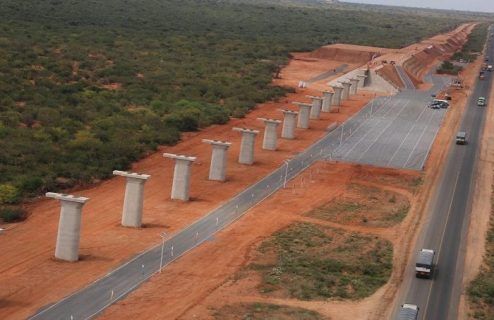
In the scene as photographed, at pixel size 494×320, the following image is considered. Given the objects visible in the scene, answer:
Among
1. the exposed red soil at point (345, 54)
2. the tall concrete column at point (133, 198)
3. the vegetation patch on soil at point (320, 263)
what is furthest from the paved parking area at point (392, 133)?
the exposed red soil at point (345, 54)

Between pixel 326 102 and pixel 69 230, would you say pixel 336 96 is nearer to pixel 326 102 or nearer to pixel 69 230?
pixel 326 102

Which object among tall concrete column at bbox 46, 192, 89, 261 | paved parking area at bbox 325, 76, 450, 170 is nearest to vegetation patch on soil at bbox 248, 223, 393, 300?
tall concrete column at bbox 46, 192, 89, 261

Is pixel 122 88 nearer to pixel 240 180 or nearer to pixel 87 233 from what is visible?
pixel 240 180

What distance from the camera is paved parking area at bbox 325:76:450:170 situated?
69.6 m

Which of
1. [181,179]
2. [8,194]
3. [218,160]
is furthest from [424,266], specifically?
[8,194]

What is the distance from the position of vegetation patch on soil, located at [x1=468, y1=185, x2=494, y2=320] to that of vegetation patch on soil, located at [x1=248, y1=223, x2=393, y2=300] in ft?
13.7

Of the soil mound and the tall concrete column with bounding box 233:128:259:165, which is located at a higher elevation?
the soil mound

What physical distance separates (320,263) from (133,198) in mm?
10796

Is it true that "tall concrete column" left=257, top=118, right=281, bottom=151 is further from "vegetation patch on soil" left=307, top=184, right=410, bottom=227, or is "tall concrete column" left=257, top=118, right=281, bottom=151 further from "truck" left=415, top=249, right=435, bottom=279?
"truck" left=415, top=249, right=435, bottom=279

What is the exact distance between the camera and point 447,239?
4650 centimetres

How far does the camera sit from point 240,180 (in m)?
57.3

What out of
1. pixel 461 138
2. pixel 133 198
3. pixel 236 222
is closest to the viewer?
pixel 133 198

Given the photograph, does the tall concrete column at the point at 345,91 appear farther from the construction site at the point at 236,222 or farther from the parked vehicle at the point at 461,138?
the parked vehicle at the point at 461,138

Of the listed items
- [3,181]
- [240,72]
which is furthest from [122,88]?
[3,181]
